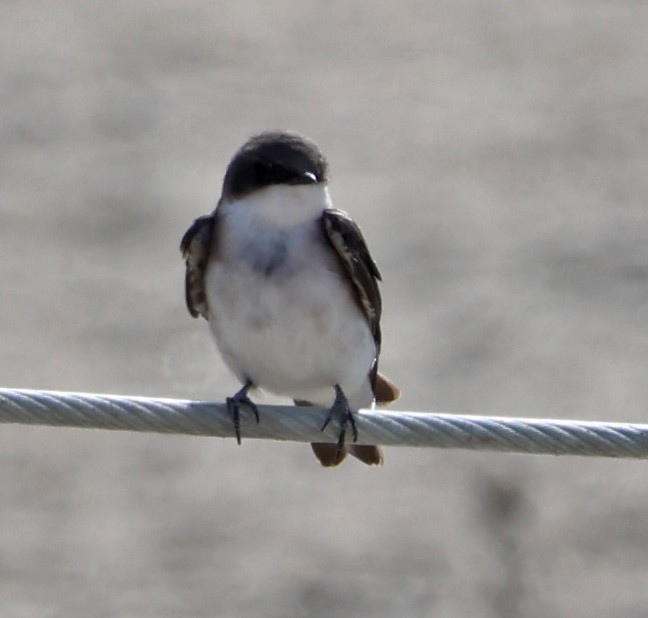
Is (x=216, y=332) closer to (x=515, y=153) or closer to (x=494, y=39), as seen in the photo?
(x=515, y=153)

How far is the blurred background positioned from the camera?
34.9 ft

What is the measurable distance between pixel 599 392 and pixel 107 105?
18.6ft

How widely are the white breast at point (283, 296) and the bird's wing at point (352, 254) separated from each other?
28 mm

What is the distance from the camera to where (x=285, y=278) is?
6.91 metres

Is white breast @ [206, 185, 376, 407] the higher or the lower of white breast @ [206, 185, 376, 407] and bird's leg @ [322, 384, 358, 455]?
the higher

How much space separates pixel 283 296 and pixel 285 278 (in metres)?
0.05

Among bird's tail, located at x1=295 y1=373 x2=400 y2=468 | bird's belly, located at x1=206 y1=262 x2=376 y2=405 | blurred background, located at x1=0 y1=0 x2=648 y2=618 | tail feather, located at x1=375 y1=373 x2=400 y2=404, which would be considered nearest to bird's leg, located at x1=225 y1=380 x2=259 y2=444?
bird's belly, located at x1=206 y1=262 x2=376 y2=405

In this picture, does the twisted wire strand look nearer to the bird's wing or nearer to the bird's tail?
the bird's wing

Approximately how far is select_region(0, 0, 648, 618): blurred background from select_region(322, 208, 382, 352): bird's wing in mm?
3341

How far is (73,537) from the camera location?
11.0m

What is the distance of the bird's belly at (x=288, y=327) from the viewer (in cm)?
691

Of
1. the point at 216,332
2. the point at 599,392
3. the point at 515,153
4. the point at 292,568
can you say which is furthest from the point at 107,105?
the point at 216,332

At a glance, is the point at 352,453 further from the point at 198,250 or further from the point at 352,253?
the point at 198,250

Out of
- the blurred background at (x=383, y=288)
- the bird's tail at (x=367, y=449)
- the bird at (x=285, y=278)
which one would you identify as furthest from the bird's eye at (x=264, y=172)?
the blurred background at (x=383, y=288)
